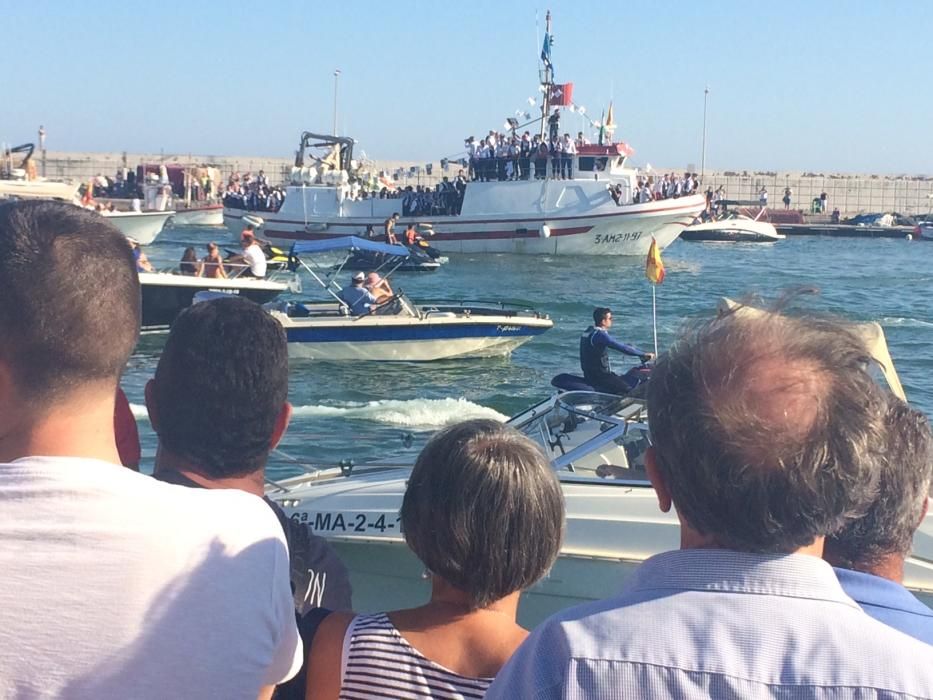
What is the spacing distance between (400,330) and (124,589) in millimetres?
14145

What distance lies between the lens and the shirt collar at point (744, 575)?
63.3 inches

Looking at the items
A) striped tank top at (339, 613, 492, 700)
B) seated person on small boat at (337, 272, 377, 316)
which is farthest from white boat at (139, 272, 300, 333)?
striped tank top at (339, 613, 492, 700)

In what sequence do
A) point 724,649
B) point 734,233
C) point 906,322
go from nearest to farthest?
point 724,649 → point 906,322 → point 734,233

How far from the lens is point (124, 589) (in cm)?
170

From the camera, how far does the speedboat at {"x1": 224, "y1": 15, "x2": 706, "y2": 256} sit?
3606 cm

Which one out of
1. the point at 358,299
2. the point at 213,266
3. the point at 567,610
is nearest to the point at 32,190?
the point at 213,266

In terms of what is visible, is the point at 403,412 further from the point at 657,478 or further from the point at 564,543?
the point at 657,478

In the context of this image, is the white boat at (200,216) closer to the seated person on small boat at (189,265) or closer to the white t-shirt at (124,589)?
the seated person on small boat at (189,265)

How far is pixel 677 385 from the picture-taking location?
1.76 m

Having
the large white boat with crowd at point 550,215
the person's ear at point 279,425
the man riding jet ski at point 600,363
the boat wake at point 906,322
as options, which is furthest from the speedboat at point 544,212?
the person's ear at point 279,425

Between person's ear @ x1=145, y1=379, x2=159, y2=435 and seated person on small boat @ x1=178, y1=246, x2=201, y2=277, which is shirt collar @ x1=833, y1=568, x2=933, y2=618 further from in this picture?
seated person on small boat @ x1=178, y1=246, x2=201, y2=277

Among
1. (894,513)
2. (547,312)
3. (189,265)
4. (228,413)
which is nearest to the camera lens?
(894,513)

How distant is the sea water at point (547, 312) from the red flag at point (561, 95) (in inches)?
268

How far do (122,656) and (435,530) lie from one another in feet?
2.51
